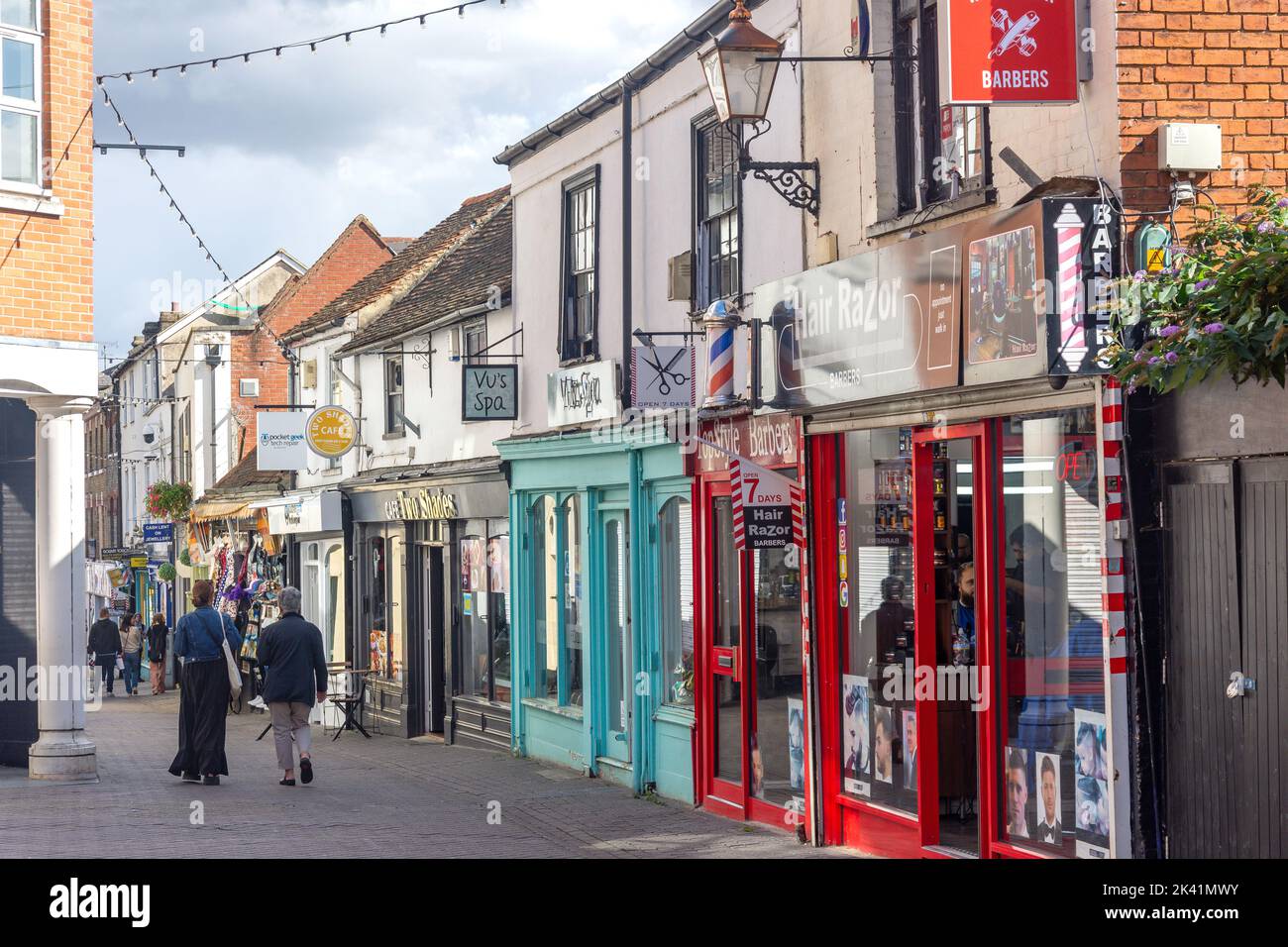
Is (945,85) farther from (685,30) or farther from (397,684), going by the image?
(397,684)

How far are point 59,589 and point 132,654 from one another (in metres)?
25.5

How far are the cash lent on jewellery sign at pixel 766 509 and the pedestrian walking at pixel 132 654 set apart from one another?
29856mm

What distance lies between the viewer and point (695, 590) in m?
13.8

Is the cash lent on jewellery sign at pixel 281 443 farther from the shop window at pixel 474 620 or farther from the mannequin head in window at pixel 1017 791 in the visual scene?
the mannequin head in window at pixel 1017 791

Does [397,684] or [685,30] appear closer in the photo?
[685,30]

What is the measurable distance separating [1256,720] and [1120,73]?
10.4ft

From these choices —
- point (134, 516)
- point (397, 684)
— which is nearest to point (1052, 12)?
point (397, 684)

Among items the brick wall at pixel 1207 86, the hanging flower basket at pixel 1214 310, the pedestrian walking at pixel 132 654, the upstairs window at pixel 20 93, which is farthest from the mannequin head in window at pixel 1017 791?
the pedestrian walking at pixel 132 654

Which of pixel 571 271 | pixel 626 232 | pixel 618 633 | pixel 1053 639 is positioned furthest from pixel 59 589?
pixel 1053 639

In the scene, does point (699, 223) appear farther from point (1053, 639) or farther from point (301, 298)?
point (301, 298)

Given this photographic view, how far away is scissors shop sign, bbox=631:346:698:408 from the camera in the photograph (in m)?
13.8

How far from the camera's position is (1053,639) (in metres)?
8.67

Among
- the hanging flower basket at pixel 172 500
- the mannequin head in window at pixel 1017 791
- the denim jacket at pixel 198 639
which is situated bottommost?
the mannequin head in window at pixel 1017 791

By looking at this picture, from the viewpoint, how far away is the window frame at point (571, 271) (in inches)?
648
